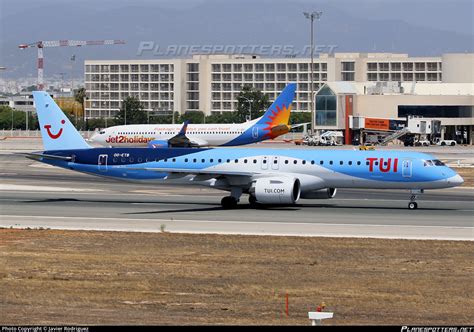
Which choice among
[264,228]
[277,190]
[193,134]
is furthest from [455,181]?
[193,134]

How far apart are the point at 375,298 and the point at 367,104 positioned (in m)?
124

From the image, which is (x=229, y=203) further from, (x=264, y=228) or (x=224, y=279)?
(x=224, y=279)

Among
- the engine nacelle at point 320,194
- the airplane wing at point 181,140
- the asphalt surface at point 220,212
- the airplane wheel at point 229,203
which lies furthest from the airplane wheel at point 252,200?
the airplane wing at point 181,140

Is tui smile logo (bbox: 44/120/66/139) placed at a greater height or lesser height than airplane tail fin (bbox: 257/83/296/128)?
lesser

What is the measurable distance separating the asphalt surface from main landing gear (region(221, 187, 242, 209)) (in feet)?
1.73

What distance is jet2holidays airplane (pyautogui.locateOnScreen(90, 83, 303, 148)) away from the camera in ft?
337

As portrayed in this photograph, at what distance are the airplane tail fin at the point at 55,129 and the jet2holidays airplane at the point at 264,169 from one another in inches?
2.3

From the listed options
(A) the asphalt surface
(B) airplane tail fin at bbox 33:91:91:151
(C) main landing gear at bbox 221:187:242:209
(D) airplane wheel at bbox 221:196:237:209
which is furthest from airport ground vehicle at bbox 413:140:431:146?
(D) airplane wheel at bbox 221:196:237:209

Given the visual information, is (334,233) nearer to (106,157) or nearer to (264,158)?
(264,158)

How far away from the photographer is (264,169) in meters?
52.7

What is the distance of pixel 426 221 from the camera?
150 ft

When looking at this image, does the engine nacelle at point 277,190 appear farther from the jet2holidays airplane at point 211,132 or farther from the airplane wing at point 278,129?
the airplane wing at point 278,129

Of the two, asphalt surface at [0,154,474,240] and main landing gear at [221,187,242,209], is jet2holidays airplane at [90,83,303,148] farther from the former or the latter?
main landing gear at [221,187,242,209]

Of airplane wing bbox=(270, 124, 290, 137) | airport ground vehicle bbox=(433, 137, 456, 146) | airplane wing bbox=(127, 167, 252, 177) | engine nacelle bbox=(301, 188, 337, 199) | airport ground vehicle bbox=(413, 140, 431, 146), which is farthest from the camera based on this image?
airport ground vehicle bbox=(433, 137, 456, 146)
